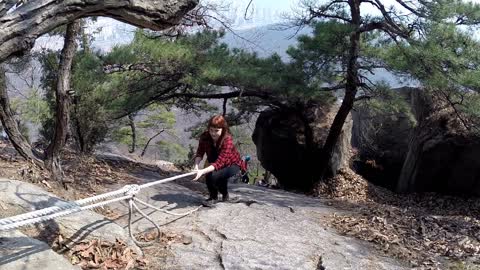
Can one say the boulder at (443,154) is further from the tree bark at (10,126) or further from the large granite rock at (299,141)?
the tree bark at (10,126)

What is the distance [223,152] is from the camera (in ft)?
17.4

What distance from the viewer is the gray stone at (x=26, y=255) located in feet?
10.2

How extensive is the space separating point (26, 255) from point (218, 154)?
2556 millimetres

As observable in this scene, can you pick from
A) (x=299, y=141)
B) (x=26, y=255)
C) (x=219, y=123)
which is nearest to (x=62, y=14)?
(x=26, y=255)

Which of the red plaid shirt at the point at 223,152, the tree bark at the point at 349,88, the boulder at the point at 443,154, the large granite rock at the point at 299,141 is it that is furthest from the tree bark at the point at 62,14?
the boulder at the point at 443,154

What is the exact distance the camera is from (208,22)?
8.33m

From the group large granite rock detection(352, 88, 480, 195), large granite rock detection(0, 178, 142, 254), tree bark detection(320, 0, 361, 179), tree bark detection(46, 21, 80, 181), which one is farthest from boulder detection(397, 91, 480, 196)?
large granite rock detection(0, 178, 142, 254)

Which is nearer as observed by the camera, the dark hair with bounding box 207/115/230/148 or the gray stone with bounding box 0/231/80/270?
the gray stone with bounding box 0/231/80/270

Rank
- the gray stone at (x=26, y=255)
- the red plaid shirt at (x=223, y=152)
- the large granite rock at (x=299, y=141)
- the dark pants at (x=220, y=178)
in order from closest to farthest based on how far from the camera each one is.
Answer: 1. the gray stone at (x=26, y=255)
2. the red plaid shirt at (x=223, y=152)
3. the dark pants at (x=220, y=178)
4. the large granite rock at (x=299, y=141)

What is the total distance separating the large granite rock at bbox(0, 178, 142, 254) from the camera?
3.84 m

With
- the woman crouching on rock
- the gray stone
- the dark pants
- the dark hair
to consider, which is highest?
the dark hair

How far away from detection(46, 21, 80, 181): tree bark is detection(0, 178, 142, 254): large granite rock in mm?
1106

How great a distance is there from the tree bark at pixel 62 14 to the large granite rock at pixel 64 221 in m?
1.74

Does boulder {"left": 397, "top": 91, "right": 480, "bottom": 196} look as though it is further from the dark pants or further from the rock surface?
the dark pants
